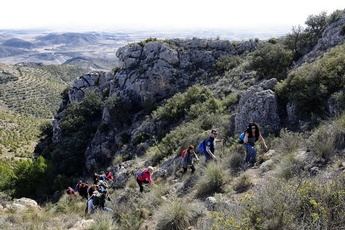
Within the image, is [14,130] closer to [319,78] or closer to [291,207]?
[319,78]

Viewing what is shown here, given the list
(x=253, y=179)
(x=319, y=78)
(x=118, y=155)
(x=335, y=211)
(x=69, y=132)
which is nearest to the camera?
(x=335, y=211)

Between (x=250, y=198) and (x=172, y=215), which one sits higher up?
(x=250, y=198)

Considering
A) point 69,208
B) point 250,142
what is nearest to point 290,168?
point 250,142

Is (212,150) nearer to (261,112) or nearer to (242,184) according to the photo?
(261,112)

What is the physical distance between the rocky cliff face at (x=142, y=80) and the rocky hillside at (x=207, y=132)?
12 centimetres

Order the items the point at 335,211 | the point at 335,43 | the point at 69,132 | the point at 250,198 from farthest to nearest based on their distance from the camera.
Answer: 1. the point at 69,132
2. the point at 335,43
3. the point at 250,198
4. the point at 335,211

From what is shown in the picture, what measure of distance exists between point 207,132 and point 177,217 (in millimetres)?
11319

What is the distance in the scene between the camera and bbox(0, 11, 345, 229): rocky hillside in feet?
23.8

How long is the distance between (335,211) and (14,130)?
65.7 metres

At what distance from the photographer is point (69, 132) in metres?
38.5

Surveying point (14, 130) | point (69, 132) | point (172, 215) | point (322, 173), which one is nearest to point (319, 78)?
point (322, 173)

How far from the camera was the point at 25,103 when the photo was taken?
91.8m

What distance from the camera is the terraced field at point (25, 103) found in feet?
185

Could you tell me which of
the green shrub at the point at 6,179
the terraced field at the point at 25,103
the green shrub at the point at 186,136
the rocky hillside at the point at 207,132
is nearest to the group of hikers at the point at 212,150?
the rocky hillside at the point at 207,132
